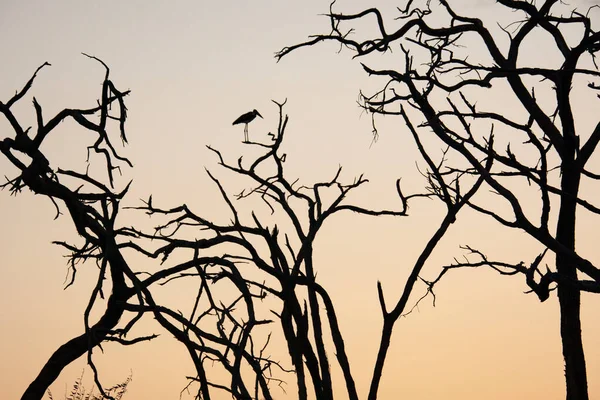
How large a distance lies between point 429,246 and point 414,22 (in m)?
2.95

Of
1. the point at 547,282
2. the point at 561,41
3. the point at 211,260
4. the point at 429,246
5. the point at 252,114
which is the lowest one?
the point at 211,260

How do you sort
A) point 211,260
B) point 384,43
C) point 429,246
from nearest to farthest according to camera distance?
point 211,260, point 429,246, point 384,43

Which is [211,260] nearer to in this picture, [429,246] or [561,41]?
[429,246]

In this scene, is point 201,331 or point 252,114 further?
point 252,114

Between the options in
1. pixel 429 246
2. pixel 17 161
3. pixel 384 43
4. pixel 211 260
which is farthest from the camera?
pixel 384 43

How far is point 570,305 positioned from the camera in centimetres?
1013

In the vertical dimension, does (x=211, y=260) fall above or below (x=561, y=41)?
below

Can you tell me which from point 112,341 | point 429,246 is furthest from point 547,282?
point 112,341

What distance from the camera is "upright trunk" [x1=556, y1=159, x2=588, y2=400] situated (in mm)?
10031

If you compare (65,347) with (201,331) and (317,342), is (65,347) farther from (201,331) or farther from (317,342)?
(317,342)

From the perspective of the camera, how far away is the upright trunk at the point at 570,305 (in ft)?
32.9

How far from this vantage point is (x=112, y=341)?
638 cm

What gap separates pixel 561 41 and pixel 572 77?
879 mm

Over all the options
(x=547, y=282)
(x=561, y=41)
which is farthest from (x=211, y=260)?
(x=561, y=41)
